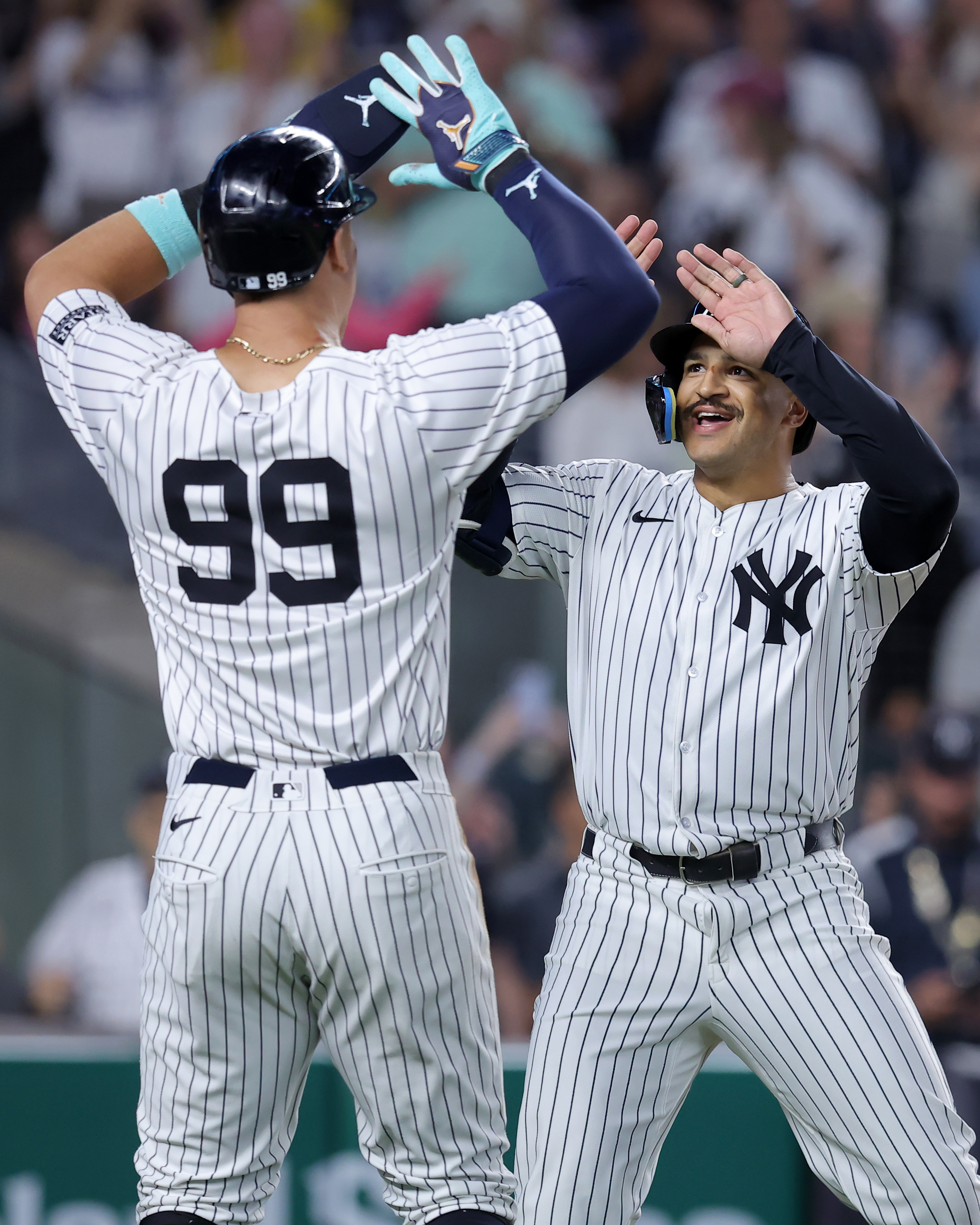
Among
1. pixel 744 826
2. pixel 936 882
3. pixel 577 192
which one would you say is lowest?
pixel 936 882

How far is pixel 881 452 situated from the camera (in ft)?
7.98

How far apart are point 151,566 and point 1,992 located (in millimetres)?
3553

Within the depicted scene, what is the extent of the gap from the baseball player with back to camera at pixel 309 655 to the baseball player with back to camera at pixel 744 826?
350mm

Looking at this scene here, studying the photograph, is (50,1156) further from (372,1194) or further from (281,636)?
(281,636)

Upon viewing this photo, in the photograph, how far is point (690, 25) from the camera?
22.5 feet

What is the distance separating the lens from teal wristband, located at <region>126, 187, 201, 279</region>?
7.93ft

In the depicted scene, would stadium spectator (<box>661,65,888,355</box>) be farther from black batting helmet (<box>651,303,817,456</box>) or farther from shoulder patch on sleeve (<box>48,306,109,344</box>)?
shoulder patch on sleeve (<box>48,306,109,344</box>)

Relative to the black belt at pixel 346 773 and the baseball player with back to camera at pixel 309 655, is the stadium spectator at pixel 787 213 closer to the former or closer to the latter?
the baseball player with back to camera at pixel 309 655

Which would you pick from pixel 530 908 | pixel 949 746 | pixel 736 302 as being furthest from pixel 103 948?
pixel 736 302

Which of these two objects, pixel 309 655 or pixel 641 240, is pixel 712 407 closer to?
pixel 641 240

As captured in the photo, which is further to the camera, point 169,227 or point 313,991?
point 169,227

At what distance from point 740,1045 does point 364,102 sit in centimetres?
166

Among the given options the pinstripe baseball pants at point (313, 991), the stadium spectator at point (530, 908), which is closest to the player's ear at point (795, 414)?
the pinstripe baseball pants at point (313, 991)

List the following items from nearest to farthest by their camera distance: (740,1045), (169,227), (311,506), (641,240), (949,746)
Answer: (311,506) < (169,227) < (740,1045) < (641,240) < (949,746)
